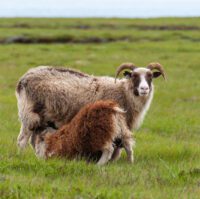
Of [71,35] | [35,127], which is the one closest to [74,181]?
[35,127]

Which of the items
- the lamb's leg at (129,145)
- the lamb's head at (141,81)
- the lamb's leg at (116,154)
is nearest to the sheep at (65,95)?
the lamb's head at (141,81)

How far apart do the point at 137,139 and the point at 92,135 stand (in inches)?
122

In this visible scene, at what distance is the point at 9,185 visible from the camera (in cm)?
596

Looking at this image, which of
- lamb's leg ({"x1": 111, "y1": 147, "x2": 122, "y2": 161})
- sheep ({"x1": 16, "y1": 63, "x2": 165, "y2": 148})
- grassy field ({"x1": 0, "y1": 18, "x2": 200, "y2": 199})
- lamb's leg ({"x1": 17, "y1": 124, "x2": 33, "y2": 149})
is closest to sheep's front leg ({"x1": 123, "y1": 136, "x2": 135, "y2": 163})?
grassy field ({"x1": 0, "y1": 18, "x2": 200, "y2": 199})

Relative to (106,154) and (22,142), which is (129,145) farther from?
(22,142)

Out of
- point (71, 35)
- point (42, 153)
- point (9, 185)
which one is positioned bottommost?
point (71, 35)

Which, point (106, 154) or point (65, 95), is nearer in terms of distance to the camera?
point (106, 154)

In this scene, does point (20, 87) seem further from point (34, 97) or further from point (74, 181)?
point (74, 181)

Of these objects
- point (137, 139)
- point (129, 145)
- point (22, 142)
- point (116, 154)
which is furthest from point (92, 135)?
point (137, 139)

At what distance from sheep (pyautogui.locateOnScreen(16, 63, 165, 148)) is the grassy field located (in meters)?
0.60

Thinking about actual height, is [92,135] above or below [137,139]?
above

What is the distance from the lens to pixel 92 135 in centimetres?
839

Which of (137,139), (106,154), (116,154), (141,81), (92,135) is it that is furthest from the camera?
(137,139)

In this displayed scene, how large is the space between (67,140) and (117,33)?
30939mm
